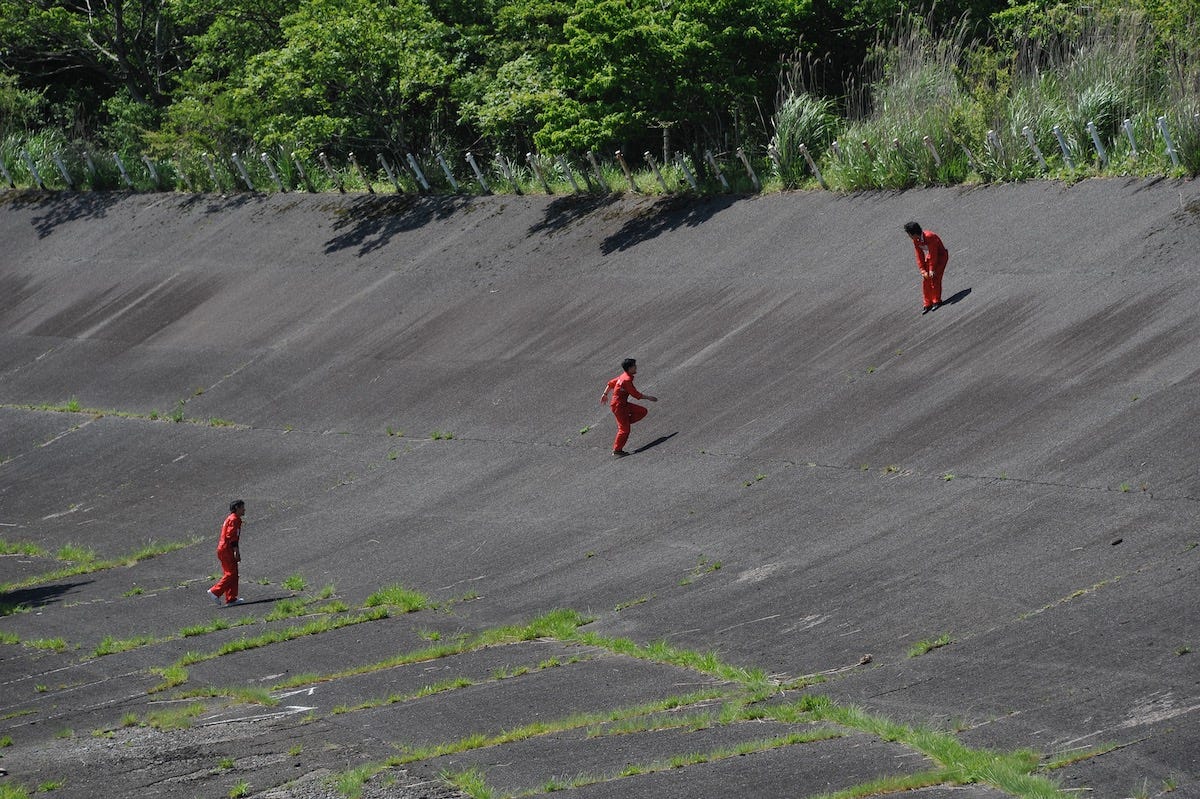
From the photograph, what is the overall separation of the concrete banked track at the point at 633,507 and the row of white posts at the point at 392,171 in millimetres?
721

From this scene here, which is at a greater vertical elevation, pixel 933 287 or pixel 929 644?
pixel 933 287

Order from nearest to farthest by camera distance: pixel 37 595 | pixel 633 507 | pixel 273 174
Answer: pixel 633 507
pixel 37 595
pixel 273 174

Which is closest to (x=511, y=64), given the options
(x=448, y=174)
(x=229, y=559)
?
(x=448, y=174)

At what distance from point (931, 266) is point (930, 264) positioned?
34mm

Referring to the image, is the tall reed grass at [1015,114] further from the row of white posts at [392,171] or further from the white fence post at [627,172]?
the white fence post at [627,172]

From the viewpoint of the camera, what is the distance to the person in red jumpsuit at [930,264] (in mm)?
20812

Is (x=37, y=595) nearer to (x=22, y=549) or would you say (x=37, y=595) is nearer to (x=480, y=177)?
(x=22, y=549)

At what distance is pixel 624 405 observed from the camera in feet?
67.4

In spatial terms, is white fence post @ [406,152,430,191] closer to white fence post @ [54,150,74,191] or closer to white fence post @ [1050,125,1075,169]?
white fence post @ [54,150,74,191]

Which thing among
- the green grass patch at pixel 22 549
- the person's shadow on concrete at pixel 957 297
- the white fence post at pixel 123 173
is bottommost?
the green grass patch at pixel 22 549

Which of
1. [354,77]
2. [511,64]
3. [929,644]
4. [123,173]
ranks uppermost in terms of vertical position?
[354,77]

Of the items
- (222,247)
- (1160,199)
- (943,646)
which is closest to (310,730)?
(943,646)

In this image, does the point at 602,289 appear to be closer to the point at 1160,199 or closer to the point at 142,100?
the point at 1160,199

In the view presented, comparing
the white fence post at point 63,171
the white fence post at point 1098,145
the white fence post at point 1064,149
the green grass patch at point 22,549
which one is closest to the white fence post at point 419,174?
the white fence post at point 63,171
